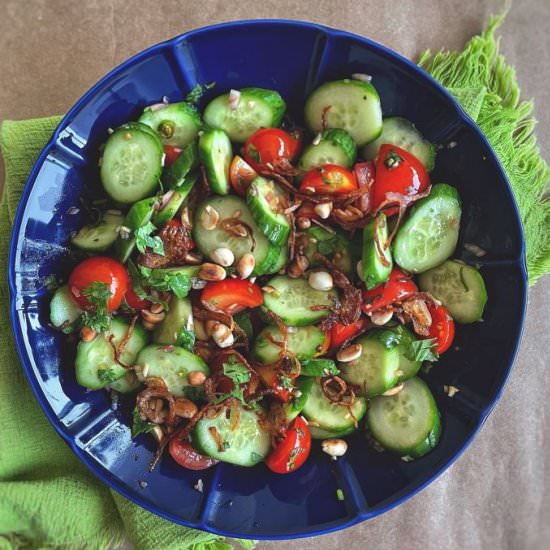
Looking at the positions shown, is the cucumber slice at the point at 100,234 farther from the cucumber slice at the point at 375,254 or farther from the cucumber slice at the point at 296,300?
the cucumber slice at the point at 375,254

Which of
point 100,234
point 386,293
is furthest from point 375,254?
point 100,234

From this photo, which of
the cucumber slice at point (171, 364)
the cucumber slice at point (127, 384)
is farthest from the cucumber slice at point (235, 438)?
the cucumber slice at point (127, 384)

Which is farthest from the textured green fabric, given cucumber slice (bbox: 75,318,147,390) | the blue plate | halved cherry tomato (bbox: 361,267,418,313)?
cucumber slice (bbox: 75,318,147,390)

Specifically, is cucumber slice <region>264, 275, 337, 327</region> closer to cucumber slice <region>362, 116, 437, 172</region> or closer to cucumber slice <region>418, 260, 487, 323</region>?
cucumber slice <region>418, 260, 487, 323</region>

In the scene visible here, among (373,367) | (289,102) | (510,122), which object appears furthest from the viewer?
(510,122)

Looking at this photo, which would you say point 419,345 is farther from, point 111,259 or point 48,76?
point 48,76

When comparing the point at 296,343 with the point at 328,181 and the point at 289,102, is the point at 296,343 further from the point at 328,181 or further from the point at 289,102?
the point at 289,102

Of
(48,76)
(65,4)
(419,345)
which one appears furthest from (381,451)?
(65,4)
